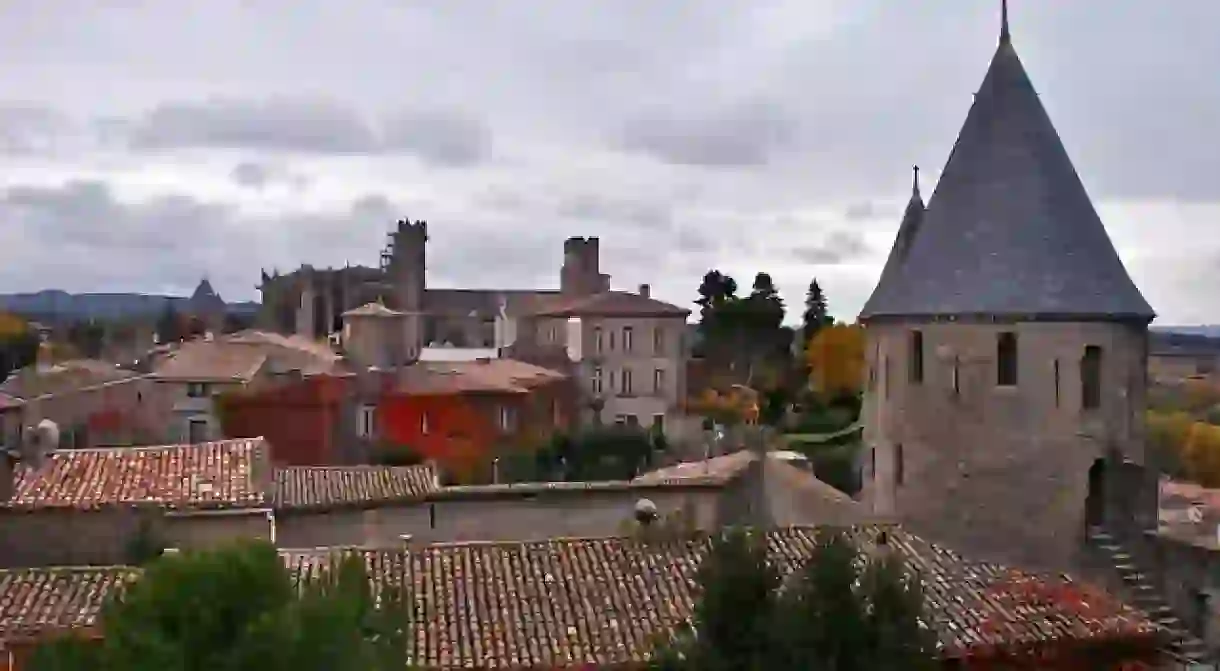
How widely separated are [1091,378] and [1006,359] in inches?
44.5

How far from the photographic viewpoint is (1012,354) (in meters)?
16.8

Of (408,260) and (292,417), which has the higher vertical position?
(408,260)

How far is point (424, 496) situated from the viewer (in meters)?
19.6

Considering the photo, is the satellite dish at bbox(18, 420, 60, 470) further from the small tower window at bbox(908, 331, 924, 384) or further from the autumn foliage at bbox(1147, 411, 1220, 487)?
the autumn foliage at bbox(1147, 411, 1220, 487)

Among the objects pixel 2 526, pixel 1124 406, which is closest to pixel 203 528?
pixel 2 526

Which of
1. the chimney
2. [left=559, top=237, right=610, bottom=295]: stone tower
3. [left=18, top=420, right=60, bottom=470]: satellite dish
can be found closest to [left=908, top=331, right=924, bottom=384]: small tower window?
the chimney

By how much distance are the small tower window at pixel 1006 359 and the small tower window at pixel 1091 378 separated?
867 mm

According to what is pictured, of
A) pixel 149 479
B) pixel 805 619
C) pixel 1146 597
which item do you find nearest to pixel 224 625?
pixel 805 619

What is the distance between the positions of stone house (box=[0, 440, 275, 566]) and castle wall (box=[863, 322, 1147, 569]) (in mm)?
8756

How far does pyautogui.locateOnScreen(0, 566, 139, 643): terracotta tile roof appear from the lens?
41.9ft

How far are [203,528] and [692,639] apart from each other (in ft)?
28.6

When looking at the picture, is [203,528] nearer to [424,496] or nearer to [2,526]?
[2,526]

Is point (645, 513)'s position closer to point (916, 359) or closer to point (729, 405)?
point (916, 359)

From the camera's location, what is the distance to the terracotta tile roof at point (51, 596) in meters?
12.8
